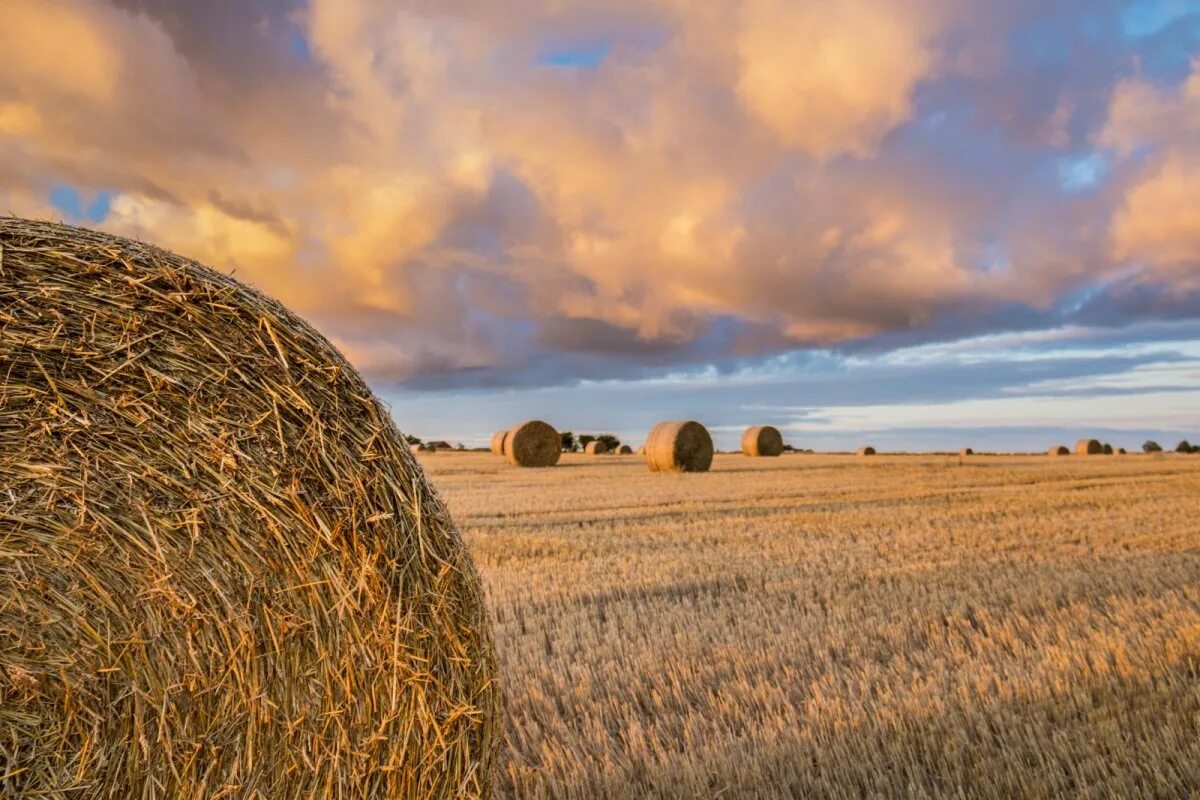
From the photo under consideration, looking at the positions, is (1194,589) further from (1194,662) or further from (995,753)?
(995,753)

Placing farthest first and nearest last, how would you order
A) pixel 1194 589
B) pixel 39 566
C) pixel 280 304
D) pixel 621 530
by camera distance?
pixel 621 530 → pixel 1194 589 → pixel 280 304 → pixel 39 566

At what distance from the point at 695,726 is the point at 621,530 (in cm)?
653

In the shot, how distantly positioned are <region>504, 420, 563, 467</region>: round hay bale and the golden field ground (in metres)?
17.2

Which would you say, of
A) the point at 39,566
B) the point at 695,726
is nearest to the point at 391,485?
the point at 39,566

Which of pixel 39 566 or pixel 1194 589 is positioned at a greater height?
pixel 39 566

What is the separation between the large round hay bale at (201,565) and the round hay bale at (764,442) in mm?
32628

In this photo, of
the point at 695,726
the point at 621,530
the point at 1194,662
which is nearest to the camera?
the point at 695,726

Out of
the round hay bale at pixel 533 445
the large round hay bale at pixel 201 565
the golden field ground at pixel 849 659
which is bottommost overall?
the golden field ground at pixel 849 659

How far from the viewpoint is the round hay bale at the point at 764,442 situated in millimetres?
34750

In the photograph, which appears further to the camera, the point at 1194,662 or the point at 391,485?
the point at 1194,662

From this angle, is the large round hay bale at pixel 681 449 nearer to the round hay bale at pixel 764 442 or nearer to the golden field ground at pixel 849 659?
the round hay bale at pixel 764 442

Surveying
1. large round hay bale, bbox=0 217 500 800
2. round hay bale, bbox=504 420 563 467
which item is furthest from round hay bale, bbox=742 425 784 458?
large round hay bale, bbox=0 217 500 800

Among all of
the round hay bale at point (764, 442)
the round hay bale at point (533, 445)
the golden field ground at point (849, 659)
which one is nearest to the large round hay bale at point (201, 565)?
the golden field ground at point (849, 659)

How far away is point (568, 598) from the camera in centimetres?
621
